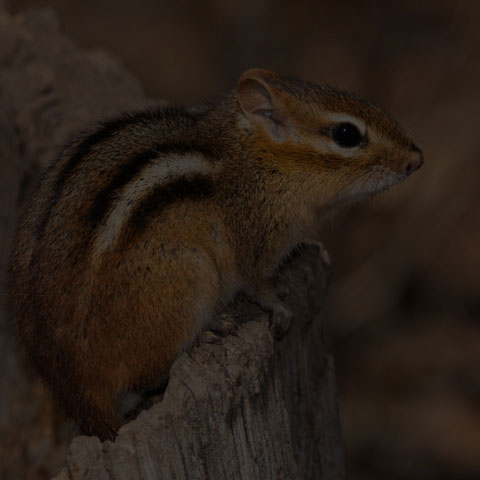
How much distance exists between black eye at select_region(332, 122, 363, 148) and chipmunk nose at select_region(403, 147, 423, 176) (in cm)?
22

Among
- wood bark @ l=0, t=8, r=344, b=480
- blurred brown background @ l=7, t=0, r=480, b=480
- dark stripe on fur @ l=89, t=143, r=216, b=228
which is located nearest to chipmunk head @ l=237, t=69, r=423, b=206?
wood bark @ l=0, t=8, r=344, b=480

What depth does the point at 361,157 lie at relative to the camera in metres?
3.52

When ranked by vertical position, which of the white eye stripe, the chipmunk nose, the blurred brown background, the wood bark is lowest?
the blurred brown background

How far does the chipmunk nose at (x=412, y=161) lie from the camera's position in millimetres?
3566

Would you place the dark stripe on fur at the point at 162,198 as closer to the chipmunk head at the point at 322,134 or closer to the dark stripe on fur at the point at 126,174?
the dark stripe on fur at the point at 126,174

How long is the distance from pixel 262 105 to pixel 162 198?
2.45 ft

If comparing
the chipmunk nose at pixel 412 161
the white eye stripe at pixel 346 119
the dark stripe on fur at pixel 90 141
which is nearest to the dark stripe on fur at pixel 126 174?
the dark stripe on fur at pixel 90 141

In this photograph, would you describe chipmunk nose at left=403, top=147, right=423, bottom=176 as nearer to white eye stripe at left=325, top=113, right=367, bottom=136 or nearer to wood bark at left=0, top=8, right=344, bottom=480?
white eye stripe at left=325, top=113, right=367, bottom=136

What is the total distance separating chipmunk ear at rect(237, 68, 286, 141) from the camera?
11.5 ft

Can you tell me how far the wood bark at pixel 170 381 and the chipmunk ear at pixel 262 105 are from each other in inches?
20.4

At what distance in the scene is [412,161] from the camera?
3.57 m

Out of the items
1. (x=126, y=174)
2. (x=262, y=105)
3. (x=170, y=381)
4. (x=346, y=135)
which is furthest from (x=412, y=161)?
(x=170, y=381)

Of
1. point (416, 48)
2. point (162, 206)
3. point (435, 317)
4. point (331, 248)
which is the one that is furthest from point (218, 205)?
point (416, 48)

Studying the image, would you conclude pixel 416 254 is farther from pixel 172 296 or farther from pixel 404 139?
pixel 172 296
